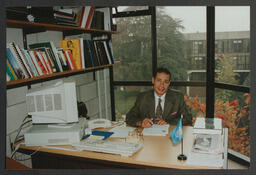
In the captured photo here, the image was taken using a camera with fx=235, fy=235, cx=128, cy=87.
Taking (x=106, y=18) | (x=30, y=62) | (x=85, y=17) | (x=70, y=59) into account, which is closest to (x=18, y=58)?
(x=30, y=62)

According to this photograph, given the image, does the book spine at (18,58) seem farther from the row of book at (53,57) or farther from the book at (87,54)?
the book at (87,54)

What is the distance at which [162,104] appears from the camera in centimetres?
262

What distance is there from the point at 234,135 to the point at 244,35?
137 centimetres

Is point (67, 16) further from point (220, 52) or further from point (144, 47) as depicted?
point (220, 52)

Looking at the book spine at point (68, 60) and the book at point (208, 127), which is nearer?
the book at point (208, 127)

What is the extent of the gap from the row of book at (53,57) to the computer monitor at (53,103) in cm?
18

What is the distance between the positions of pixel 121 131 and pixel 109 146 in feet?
Answer: 1.33

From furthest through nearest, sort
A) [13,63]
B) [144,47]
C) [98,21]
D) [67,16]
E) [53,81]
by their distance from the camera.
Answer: [144,47], [98,21], [53,81], [67,16], [13,63]

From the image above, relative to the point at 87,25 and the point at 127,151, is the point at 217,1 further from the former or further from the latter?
the point at 87,25

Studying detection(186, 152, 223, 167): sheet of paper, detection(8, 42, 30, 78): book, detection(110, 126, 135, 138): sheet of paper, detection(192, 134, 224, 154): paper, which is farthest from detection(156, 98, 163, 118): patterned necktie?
detection(8, 42, 30, 78): book

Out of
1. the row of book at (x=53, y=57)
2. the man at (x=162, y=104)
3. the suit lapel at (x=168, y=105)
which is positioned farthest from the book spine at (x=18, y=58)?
the suit lapel at (x=168, y=105)

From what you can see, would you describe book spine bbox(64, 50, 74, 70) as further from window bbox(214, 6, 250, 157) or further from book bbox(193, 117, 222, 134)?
window bbox(214, 6, 250, 157)

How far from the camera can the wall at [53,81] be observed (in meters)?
2.14

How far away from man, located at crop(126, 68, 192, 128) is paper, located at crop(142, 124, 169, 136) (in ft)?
0.52
